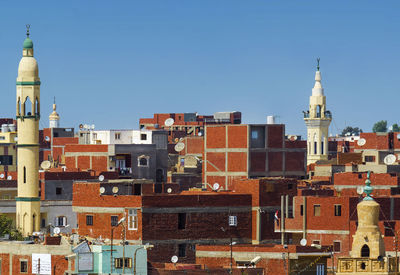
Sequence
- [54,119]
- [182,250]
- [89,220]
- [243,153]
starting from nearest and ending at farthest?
[182,250] < [89,220] < [243,153] < [54,119]

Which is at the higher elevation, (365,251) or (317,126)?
(317,126)

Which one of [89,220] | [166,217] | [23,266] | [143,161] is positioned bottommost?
[23,266]

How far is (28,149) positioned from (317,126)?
61983mm

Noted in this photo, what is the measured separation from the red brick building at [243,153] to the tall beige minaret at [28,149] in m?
14.8

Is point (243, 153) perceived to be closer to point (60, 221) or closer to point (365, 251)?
point (60, 221)

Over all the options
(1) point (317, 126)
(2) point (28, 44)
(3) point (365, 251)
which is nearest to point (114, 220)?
(3) point (365, 251)

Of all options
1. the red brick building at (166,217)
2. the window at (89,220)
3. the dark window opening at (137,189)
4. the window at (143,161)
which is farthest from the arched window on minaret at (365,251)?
the window at (143,161)

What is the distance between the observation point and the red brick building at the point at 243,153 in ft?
377

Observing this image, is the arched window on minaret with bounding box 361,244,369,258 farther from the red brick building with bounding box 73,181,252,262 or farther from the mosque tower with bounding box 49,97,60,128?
the mosque tower with bounding box 49,97,60,128

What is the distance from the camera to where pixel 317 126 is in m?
164

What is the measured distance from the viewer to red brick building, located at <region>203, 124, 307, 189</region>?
377 ft

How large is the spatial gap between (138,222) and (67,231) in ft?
71.8

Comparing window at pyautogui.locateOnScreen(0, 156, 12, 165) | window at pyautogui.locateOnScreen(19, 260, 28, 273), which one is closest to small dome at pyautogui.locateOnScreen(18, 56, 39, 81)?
window at pyautogui.locateOnScreen(19, 260, 28, 273)

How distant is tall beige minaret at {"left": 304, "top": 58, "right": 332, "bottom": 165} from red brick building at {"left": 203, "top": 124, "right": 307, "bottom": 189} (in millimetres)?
44483
